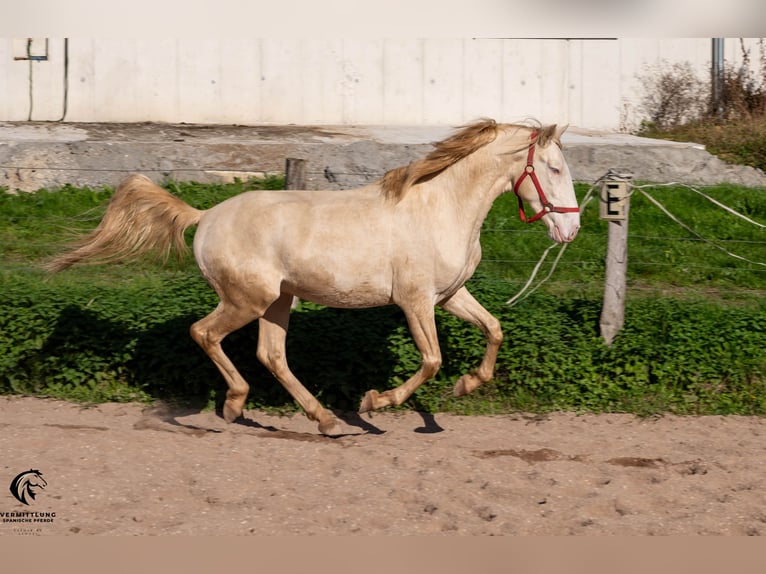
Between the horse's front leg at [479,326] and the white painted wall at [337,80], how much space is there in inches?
284

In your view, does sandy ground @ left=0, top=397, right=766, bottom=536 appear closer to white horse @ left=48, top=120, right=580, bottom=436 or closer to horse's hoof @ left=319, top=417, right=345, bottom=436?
horse's hoof @ left=319, top=417, right=345, bottom=436

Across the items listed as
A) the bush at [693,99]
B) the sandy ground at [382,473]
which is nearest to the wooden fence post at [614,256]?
the sandy ground at [382,473]

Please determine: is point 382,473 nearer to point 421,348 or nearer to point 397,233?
point 421,348

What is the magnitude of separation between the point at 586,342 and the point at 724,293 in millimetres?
1730

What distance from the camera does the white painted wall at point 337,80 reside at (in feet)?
43.8

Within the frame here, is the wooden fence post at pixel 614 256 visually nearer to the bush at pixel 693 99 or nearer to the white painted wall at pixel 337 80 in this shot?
the bush at pixel 693 99

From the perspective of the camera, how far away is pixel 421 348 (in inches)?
253

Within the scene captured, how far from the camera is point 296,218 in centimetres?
643

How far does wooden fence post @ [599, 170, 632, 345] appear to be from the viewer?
298 inches

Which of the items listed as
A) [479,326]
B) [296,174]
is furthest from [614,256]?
[296,174]

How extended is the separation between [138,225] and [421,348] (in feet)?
6.49

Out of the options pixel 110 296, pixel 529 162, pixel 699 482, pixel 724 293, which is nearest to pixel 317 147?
pixel 110 296

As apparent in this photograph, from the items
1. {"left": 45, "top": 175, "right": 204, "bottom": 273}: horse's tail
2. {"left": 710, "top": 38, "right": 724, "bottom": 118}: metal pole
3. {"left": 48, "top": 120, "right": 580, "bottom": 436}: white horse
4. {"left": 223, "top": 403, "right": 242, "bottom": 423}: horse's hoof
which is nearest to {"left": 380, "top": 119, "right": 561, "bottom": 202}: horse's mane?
{"left": 48, "top": 120, "right": 580, "bottom": 436}: white horse

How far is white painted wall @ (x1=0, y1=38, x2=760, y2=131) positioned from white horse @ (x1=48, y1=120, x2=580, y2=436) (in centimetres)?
714
